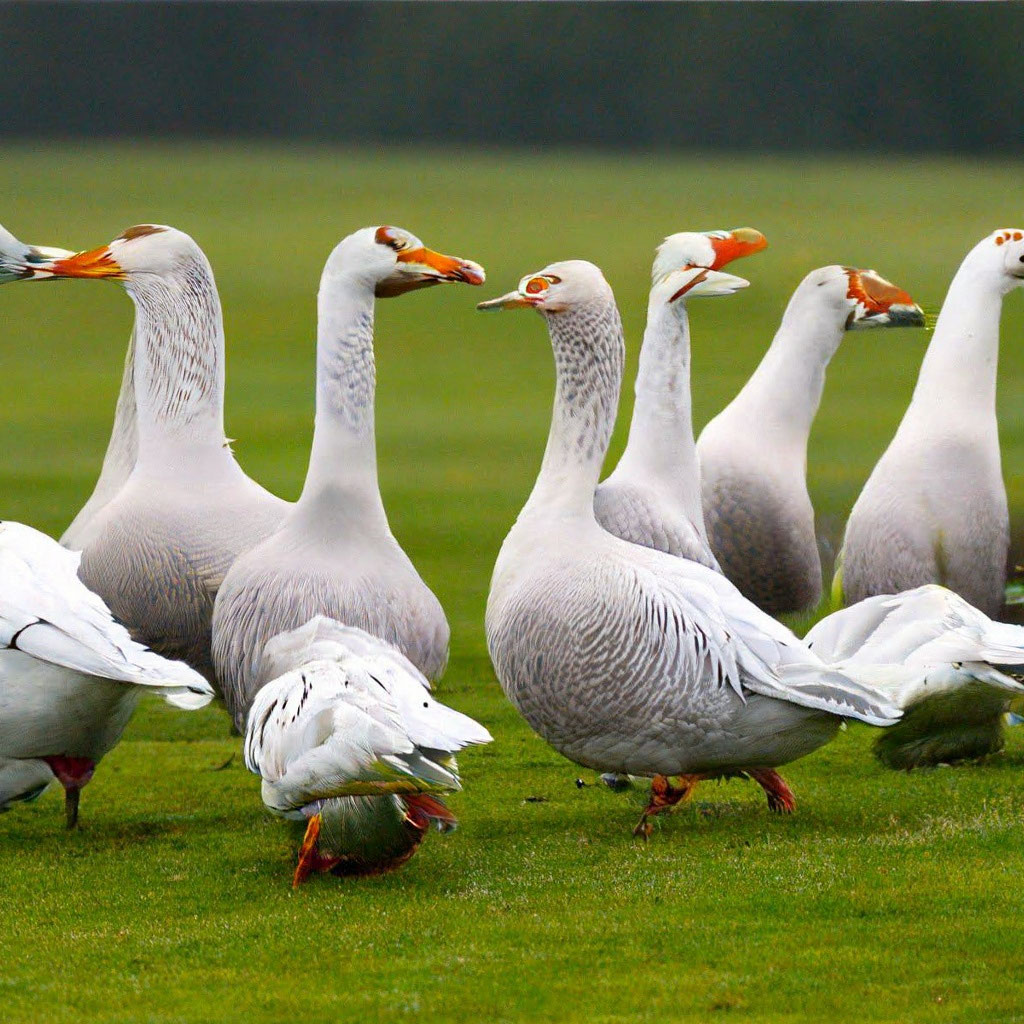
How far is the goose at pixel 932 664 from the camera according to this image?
6977mm

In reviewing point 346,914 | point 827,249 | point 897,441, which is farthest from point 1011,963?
point 827,249

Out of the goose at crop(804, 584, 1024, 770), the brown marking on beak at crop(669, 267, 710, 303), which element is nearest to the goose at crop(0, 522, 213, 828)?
the goose at crop(804, 584, 1024, 770)

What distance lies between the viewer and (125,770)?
28.6ft

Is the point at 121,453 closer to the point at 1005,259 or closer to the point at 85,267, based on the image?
the point at 85,267

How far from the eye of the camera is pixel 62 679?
6.56 meters

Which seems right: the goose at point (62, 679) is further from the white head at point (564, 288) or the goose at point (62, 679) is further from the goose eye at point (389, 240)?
the white head at point (564, 288)

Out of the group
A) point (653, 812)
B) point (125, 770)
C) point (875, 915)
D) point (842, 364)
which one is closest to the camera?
point (875, 915)

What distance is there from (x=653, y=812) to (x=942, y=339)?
3.33 metres

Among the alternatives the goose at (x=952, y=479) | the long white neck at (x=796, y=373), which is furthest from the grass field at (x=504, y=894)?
the long white neck at (x=796, y=373)

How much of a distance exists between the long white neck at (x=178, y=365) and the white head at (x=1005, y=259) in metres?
3.90

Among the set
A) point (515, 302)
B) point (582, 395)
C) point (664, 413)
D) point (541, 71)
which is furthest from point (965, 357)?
point (541, 71)

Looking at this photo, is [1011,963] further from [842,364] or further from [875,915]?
[842,364]

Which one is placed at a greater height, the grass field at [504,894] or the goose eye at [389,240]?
the goose eye at [389,240]

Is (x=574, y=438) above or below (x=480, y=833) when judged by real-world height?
above
